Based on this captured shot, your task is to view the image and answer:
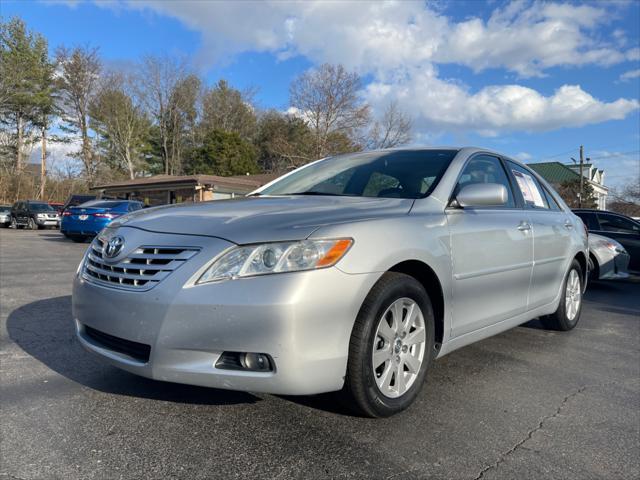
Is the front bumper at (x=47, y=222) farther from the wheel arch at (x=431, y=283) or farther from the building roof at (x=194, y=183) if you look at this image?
the wheel arch at (x=431, y=283)

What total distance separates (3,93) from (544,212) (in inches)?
1731

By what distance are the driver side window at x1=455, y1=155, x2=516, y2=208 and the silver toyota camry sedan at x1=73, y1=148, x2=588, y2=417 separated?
8cm

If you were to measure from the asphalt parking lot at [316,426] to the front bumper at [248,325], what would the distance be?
1.11 feet

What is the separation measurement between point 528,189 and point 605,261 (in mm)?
4845

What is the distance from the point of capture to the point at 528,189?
452 cm

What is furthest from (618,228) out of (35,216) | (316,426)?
(35,216)

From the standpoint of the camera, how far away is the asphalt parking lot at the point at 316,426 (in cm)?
226

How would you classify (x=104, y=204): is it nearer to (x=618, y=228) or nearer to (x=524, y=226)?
(x=618, y=228)

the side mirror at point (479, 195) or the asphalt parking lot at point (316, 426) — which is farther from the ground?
the side mirror at point (479, 195)

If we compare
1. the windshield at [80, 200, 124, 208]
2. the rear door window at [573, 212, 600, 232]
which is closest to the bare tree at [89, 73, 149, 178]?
the windshield at [80, 200, 124, 208]

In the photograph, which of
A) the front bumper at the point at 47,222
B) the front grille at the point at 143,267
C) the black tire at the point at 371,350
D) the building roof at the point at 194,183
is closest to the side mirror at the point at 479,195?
the black tire at the point at 371,350

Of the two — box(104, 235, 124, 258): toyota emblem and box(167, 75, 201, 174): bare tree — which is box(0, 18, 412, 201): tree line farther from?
box(104, 235, 124, 258): toyota emblem

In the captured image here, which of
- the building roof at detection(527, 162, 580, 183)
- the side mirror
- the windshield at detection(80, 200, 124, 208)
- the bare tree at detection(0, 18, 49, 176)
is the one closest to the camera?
the side mirror

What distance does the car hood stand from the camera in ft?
8.01
